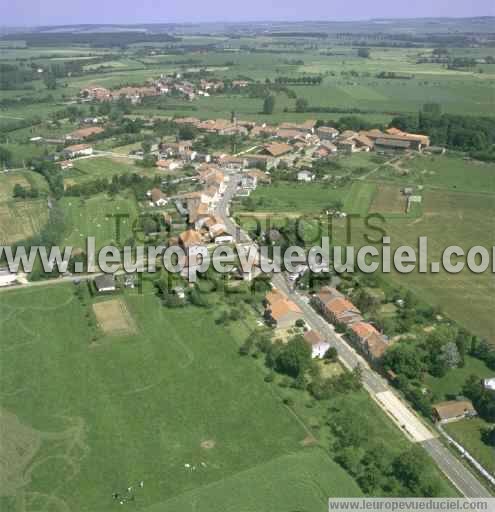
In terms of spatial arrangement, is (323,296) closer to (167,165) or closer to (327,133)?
(167,165)

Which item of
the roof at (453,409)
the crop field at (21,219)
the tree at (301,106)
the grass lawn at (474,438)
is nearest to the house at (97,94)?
the tree at (301,106)

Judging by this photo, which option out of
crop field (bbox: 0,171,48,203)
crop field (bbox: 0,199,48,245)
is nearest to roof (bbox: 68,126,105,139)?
crop field (bbox: 0,171,48,203)

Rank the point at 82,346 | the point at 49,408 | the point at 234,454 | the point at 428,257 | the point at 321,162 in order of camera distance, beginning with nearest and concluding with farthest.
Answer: the point at 234,454 < the point at 49,408 < the point at 82,346 < the point at 428,257 < the point at 321,162

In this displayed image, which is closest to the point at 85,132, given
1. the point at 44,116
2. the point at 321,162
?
the point at 44,116

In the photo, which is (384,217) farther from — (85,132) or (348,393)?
(85,132)

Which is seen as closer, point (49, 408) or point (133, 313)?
point (49, 408)

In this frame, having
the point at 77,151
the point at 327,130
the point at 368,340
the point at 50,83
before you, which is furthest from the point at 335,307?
the point at 50,83
